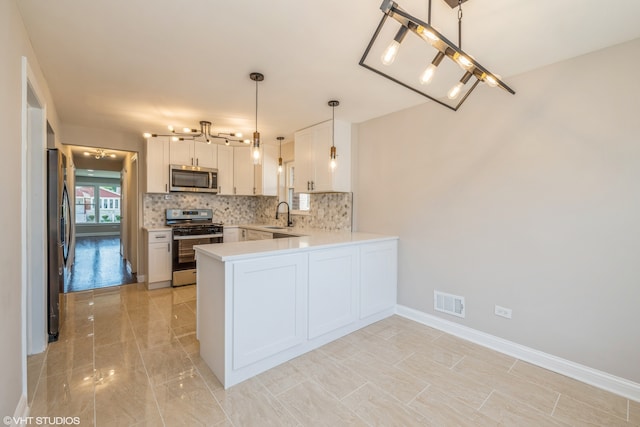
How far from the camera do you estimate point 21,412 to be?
1.64m

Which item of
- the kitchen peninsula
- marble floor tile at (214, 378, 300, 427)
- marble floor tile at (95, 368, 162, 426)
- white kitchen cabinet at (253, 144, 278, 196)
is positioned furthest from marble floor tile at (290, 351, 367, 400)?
white kitchen cabinet at (253, 144, 278, 196)

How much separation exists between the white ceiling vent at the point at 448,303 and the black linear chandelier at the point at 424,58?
1889mm

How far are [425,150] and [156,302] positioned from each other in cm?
391

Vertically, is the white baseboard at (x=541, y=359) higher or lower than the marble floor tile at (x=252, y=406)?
higher

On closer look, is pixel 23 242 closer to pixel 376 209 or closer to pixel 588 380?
pixel 376 209

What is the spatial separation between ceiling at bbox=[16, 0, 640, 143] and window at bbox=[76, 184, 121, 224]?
32.1 feet

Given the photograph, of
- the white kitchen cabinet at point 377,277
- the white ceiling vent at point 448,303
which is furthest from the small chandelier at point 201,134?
the white ceiling vent at point 448,303

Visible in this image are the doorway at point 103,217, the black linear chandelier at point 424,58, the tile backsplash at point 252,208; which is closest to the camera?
the black linear chandelier at point 424,58

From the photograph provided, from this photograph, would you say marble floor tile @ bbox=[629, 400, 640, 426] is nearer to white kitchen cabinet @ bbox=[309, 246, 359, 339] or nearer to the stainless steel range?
white kitchen cabinet @ bbox=[309, 246, 359, 339]

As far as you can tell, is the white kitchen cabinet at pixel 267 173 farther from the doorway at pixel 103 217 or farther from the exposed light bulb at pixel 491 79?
the exposed light bulb at pixel 491 79

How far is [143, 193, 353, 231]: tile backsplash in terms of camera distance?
4070mm

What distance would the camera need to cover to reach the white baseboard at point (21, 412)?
1.53 metres

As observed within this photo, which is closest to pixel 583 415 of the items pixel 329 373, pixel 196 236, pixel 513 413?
pixel 513 413

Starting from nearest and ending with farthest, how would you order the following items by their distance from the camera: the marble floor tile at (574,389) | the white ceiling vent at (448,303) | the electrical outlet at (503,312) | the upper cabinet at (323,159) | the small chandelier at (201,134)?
the marble floor tile at (574,389) < the electrical outlet at (503,312) < the white ceiling vent at (448,303) < the small chandelier at (201,134) < the upper cabinet at (323,159)
